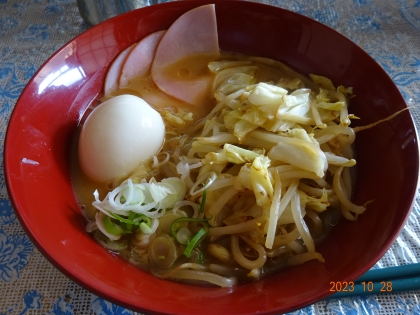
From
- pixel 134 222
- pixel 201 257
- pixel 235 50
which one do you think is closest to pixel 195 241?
pixel 201 257

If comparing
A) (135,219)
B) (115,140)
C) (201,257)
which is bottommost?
(201,257)

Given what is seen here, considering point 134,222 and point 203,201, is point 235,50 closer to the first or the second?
point 203,201

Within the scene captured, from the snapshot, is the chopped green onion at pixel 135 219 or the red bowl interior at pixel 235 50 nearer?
the red bowl interior at pixel 235 50

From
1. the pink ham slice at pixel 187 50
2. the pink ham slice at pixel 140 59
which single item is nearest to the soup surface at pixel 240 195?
the pink ham slice at pixel 187 50

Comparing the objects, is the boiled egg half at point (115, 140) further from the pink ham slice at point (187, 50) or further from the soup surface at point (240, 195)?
the pink ham slice at point (187, 50)

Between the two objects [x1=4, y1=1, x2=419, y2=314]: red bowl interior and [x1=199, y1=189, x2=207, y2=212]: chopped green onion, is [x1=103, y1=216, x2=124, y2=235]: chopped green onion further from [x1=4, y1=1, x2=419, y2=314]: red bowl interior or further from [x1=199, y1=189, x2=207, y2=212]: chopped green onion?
[x1=199, y1=189, x2=207, y2=212]: chopped green onion

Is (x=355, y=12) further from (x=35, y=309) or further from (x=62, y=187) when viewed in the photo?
(x=35, y=309)

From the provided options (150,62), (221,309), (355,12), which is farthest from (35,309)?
(355,12)
